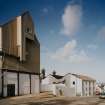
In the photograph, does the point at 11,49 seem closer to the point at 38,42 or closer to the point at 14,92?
the point at 14,92

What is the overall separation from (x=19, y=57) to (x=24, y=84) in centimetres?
644

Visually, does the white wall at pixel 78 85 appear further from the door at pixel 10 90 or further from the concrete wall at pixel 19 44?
the door at pixel 10 90

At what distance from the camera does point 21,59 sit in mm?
51219

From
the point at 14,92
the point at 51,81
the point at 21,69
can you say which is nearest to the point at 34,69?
the point at 21,69

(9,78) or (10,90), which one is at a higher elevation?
(9,78)

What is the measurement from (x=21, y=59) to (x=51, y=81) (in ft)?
169

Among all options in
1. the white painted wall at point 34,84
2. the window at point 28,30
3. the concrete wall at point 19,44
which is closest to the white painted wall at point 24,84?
the concrete wall at point 19,44

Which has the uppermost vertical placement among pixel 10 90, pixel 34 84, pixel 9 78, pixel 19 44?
pixel 19 44

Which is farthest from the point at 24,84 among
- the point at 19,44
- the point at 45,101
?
the point at 45,101

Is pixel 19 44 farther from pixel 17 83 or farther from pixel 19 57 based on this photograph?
pixel 17 83

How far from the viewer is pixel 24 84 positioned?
2080 inches

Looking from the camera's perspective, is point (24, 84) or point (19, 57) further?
point (24, 84)

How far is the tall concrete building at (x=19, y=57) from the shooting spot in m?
45.9

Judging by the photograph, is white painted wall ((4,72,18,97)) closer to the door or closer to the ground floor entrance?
the ground floor entrance
